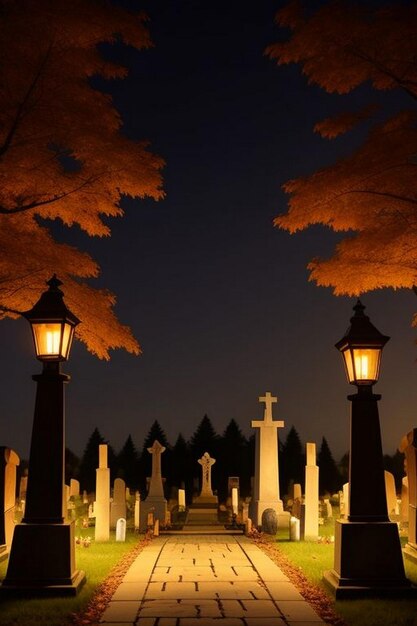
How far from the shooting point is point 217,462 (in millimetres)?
57750

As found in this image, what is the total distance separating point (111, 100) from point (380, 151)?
5032 mm

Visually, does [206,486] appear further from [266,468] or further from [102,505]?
[102,505]

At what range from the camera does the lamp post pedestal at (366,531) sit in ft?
30.0

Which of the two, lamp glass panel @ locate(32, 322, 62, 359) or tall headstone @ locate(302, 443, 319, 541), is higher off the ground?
lamp glass panel @ locate(32, 322, 62, 359)

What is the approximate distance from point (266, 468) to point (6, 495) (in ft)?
28.9

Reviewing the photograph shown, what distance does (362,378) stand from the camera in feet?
32.3

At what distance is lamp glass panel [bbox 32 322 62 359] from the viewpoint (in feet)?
31.4

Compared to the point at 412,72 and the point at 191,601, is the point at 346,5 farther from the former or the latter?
the point at 191,601

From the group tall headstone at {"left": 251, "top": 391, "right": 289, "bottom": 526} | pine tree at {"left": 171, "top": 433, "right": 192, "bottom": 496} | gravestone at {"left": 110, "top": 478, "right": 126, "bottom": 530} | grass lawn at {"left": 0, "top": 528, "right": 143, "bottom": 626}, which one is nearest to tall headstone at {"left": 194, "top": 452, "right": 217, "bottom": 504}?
tall headstone at {"left": 251, "top": 391, "right": 289, "bottom": 526}

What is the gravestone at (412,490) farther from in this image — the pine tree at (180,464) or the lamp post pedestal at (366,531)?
the pine tree at (180,464)

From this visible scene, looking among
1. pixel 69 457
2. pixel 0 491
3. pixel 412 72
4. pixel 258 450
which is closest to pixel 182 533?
pixel 258 450

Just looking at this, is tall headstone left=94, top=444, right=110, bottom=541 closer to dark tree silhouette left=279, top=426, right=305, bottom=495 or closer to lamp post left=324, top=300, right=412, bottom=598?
lamp post left=324, top=300, right=412, bottom=598

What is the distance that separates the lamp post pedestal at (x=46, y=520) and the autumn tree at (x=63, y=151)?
16.6 ft

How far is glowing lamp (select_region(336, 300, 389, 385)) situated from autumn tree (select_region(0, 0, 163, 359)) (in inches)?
235
